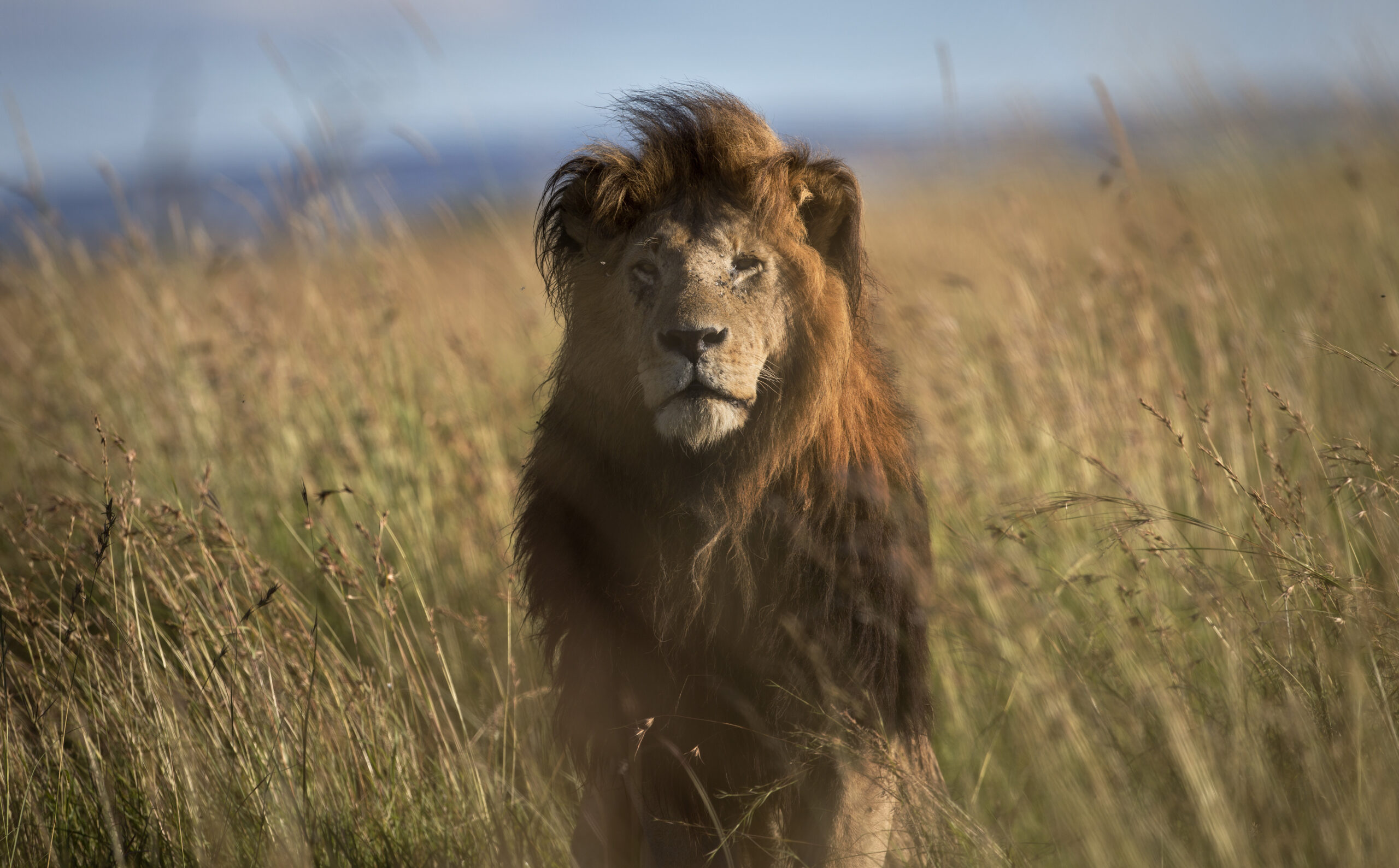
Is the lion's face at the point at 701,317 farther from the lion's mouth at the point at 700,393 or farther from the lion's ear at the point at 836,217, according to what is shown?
the lion's ear at the point at 836,217

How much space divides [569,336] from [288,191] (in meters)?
3.41

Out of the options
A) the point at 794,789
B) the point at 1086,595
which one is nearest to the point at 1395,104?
the point at 1086,595

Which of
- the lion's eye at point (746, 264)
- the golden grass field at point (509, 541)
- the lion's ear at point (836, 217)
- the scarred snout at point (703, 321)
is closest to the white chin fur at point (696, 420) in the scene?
the scarred snout at point (703, 321)

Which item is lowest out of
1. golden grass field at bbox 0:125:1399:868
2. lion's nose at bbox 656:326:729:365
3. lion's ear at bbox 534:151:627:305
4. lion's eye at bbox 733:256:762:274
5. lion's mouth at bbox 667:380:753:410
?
golden grass field at bbox 0:125:1399:868

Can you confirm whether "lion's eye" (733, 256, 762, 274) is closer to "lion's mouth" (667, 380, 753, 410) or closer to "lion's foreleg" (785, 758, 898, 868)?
"lion's mouth" (667, 380, 753, 410)

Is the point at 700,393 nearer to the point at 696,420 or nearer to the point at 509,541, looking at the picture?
the point at 696,420

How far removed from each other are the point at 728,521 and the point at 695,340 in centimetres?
46

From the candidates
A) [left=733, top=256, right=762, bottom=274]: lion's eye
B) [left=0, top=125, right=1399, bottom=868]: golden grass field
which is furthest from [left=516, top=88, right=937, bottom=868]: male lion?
[left=0, top=125, right=1399, bottom=868]: golden grass field

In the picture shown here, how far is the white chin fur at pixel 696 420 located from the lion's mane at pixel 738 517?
11cm

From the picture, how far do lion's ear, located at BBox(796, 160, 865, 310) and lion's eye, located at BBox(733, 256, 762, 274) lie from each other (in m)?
0.23

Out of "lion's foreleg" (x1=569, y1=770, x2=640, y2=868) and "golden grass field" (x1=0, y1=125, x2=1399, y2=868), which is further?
"lion's foreleg" (x1=569, y1=770, x2=640, y2=868)

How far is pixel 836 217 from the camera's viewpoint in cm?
246

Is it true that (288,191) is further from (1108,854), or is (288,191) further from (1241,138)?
(1241,138)

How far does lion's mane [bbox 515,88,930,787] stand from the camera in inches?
89.7
